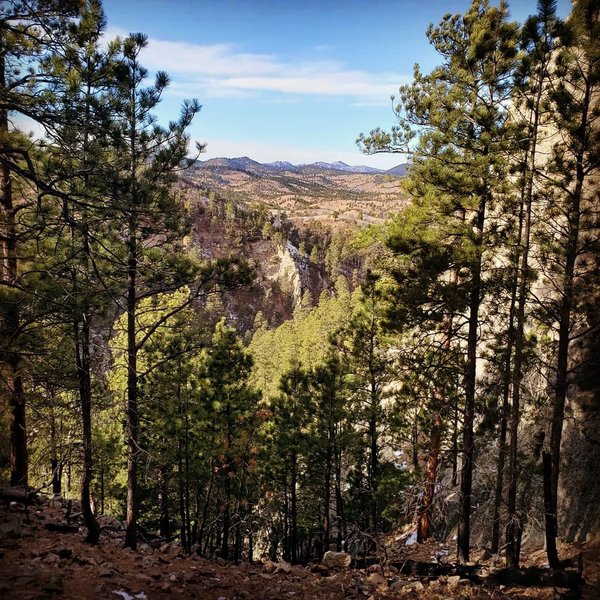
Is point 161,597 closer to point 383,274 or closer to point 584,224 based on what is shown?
point 383,274

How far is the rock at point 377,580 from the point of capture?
8.88 metres

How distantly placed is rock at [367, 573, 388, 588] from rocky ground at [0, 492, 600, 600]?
0.02 meters

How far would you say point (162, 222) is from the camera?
9797 millimetres

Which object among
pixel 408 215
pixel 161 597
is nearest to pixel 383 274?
pixel 408 215

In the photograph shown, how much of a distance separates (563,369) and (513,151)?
5.04m

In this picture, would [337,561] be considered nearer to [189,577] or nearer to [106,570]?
[189,577]

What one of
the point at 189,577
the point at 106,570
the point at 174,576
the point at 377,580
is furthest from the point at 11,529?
the point at 377,580

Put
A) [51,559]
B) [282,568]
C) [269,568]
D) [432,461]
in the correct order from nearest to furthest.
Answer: [51,559], [282,568], [269,568], [432,461]

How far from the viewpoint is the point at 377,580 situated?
30.4 feet

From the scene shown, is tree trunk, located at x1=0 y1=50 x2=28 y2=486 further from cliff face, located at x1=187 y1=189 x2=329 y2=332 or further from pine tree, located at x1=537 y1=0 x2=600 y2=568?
cliff face, located at x1=187 y1=189 x2=329 y2=332

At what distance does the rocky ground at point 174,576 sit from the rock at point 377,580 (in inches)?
0.9

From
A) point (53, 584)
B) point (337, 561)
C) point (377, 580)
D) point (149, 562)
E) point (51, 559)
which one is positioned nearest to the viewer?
point (53, 584)

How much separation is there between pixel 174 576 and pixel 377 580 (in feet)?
13.9

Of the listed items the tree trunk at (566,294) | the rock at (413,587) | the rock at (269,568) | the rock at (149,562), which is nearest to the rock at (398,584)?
the rock at (413,587)
